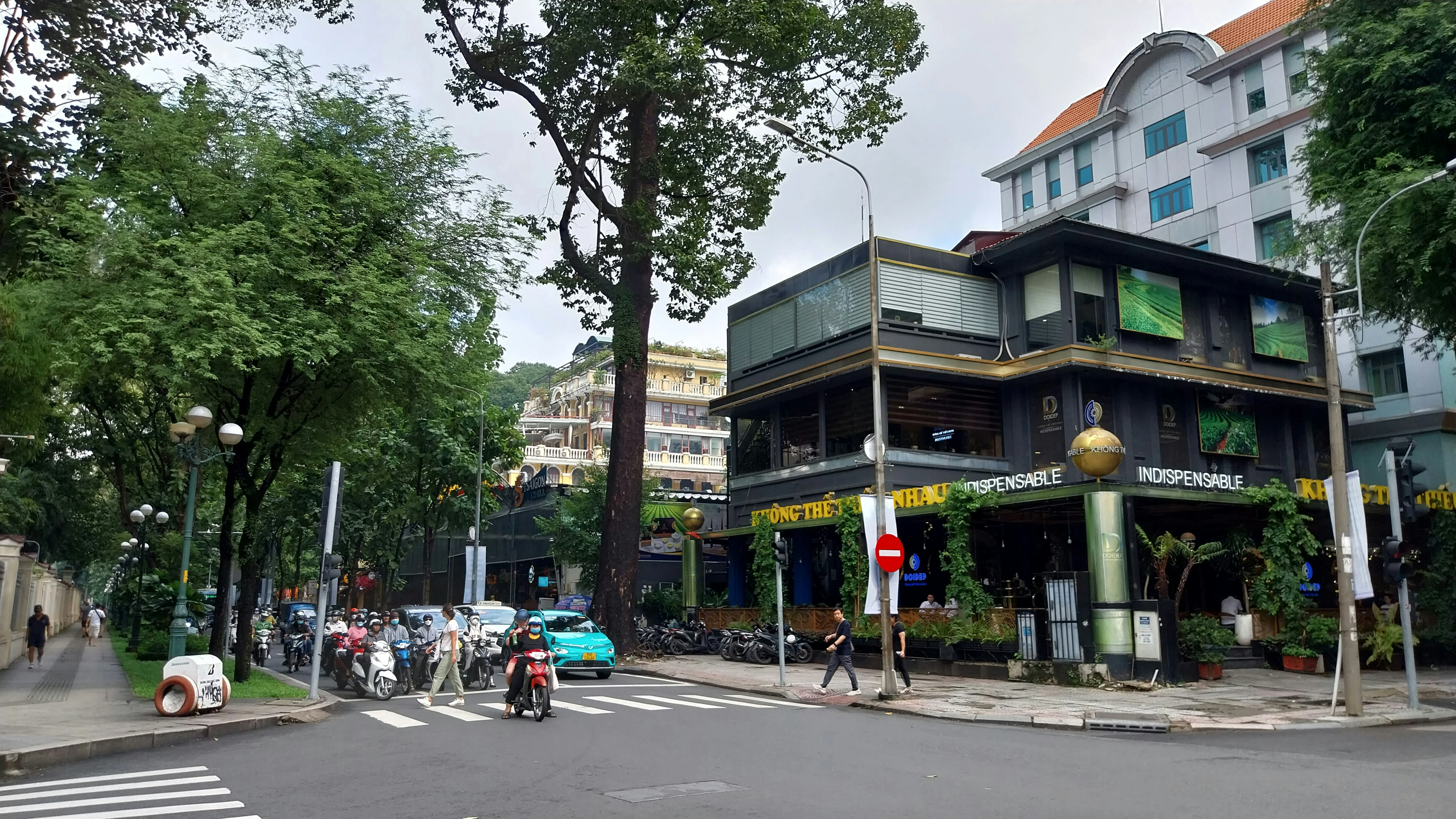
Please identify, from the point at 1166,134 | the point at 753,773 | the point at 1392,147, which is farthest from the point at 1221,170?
the point at 753,773

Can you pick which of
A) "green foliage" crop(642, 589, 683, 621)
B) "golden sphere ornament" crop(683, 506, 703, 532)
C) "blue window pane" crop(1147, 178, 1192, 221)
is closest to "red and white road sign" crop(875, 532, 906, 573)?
"golden sphere ornament" crop(683, 506, 703, 532)

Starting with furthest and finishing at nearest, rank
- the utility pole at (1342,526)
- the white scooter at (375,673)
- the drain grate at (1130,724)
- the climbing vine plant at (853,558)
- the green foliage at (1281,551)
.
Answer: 1. the climbing vine plant at (853,558)
2. the green foliage at (1281,551)
3. the white scooter at (375,673)
4. the utility pole at (1342,526)
5. the drain grate at (1130,724)

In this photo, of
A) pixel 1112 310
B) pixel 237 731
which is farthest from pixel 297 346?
pixel 1112 310

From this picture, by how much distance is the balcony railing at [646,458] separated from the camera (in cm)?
6881

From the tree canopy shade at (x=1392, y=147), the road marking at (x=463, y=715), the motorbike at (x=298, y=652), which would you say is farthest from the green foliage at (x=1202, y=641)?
the motorbike at (x=298, y=652)

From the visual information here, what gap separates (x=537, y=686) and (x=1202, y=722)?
1007 cm

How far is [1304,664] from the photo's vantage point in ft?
77.0

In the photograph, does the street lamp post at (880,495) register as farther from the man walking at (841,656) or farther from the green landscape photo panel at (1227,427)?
the green landscape photo panel at (1227,427)

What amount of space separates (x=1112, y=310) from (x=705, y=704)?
Result: 1671 cm

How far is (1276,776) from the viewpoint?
988cm

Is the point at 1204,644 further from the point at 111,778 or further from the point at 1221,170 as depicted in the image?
the point at 1221,170

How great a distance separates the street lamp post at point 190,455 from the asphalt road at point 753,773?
5397 millimetres

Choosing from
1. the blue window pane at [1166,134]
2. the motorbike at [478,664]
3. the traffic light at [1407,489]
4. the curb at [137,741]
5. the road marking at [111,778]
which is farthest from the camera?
the blue window pane at [1166,134]

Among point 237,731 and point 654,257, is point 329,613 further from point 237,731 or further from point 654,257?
point 237,731
